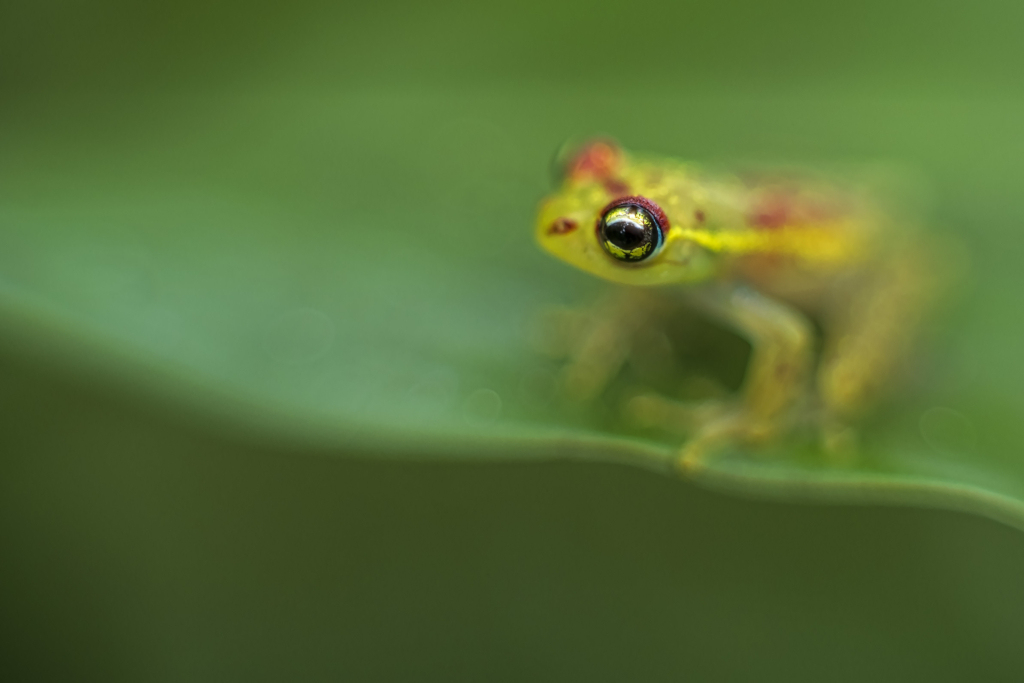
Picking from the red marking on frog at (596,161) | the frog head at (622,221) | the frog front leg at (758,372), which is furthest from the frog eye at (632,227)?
the frog front leg at (758,372)

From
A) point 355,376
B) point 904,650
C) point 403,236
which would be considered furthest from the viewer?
point 403,236

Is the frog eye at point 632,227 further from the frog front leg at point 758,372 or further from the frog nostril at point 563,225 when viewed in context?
the frog front leg at point 758,372

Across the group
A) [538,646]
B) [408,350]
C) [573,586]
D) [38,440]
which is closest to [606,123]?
[408,350]

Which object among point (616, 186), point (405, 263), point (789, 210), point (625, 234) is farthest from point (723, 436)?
point (405, 263)

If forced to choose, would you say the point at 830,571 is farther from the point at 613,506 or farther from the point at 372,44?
the point at 372,44

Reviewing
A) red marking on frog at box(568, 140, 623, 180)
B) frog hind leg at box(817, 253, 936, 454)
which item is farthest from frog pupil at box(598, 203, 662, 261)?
frog hind leg at box(817, 253, 936, 454)

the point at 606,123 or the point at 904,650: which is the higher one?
the point at 606,123

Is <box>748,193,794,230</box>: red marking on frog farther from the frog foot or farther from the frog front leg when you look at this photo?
the frog foot
